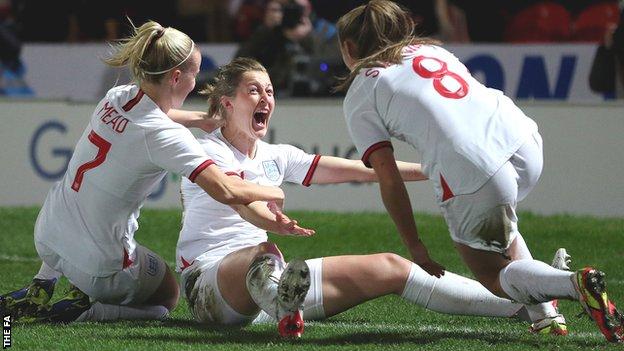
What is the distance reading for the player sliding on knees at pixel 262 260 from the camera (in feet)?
18.3

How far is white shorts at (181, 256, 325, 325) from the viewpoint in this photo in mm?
5883

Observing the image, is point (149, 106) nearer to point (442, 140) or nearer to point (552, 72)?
point (442, 140)

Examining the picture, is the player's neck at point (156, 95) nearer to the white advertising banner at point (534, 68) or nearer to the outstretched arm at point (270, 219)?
the outstretched arm at point (270, 219)

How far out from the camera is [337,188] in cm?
1117

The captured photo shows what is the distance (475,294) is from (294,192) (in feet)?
17.4

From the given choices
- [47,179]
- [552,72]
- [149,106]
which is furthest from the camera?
[552,72]

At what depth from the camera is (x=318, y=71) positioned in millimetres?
13125

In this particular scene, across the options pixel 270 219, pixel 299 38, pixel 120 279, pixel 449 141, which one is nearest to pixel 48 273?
pixel 120 279

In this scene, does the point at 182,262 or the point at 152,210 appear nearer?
the point at 182,262

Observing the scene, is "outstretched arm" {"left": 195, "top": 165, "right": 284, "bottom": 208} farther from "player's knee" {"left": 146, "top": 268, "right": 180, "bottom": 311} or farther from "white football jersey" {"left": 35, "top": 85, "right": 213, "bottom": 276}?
"player's knee" {"left": 146, "top": 268, "right": 180, "bottom": 311}

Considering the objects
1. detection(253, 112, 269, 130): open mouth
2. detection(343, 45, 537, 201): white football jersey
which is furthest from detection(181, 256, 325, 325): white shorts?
detection(343, 45, 537, 201): white football jersey

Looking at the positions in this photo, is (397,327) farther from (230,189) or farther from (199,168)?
(199,168)

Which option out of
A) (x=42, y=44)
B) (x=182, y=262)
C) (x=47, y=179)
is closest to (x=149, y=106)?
(x=182, y=262)

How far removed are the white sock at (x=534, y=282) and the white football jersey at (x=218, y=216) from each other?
1317mm
